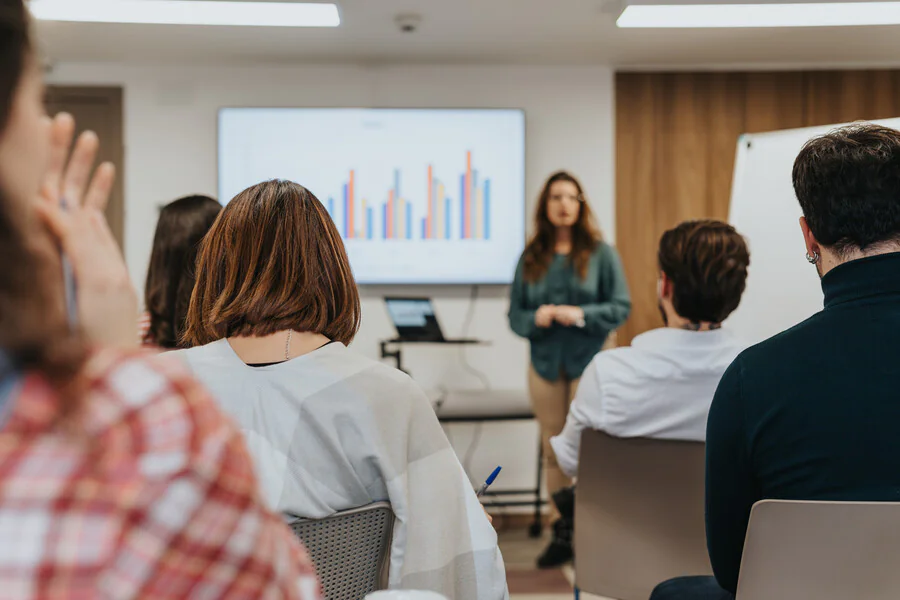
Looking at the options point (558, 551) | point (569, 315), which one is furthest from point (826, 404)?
point (558, 551)

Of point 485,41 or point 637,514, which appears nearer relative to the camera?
point 637,514

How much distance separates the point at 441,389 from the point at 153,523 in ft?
12.7

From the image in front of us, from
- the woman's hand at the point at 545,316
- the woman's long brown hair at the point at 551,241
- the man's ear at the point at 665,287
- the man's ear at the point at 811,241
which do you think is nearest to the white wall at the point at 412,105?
the woman's long brown hair at the point at 551,241

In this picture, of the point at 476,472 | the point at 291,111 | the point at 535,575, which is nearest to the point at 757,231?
the point at 535,575

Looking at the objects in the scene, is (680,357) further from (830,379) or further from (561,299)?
(561,299)

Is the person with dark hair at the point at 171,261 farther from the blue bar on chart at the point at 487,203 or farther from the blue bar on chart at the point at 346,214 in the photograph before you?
the blue bar on chart at the point at 487,203

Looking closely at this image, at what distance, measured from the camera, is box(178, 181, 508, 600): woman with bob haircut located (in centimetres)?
117

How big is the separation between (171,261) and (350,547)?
1152 mm

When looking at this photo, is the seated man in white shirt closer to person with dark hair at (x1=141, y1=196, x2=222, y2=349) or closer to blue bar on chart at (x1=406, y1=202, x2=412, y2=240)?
person with dark hair at (x1=141, y1=196, x2=222, y2=349)

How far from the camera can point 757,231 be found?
3129 mm

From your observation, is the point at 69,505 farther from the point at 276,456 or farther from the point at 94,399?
the point at 276,456

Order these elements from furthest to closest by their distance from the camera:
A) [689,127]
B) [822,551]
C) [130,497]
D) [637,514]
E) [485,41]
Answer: [689,127], [485,41], [637,514], [822,551], [130,497]

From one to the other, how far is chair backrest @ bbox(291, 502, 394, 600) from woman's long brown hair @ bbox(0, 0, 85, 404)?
72cm

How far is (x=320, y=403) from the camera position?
117 centimetres
